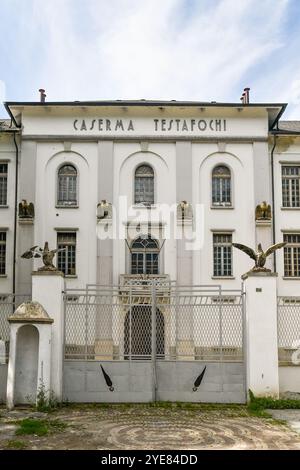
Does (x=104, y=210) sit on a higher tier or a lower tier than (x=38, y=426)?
higher

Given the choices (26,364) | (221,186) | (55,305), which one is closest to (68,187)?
(221,186)

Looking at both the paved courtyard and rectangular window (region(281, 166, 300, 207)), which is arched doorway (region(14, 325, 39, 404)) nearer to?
the paved courtyard

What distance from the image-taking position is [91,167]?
26625mm

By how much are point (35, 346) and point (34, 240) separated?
10029 millimetres

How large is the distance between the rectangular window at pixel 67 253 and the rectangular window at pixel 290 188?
30.5ft

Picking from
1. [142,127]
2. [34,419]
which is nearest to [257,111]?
[142,127]

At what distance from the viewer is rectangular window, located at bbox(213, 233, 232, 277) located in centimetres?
2598

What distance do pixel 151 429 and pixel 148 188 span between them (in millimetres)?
15111

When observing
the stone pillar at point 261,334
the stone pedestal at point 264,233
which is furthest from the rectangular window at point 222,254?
the stone pillar at point 261,334

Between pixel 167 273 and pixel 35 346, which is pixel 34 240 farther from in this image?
pixel 35 346

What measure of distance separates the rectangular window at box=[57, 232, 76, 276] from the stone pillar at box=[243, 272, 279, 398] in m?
10.7

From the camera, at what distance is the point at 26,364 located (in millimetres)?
16250

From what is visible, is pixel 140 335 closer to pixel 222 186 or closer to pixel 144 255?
pixel 144 255

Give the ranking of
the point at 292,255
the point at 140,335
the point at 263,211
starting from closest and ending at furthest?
the point at 140,335 → the point at 263,211 → the point at 292,255
